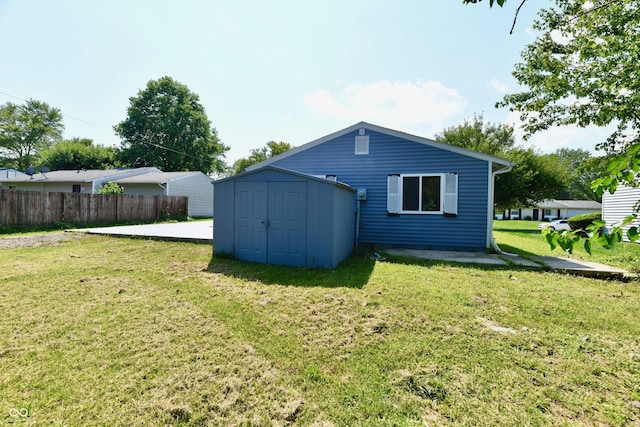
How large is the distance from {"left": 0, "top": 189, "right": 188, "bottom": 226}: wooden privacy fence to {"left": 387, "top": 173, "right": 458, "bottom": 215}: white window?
46.3ft

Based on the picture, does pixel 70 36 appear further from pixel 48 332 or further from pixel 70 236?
pixel 48 332

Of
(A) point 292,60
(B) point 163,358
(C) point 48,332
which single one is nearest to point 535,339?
(B) point 163,358

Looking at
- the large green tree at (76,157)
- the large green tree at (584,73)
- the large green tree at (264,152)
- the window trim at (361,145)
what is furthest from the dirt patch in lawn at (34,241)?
the large green tree at (76,157)

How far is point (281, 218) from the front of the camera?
6000 mm

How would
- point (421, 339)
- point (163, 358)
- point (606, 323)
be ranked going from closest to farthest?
1. point (163, 358)
2. point (421, 339)
3. point (606, 323)

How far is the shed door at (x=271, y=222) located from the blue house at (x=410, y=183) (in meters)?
1.40

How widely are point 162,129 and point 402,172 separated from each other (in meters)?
31.3

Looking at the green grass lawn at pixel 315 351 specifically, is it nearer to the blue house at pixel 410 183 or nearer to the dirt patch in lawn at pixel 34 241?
the blue house at pixel 410 183

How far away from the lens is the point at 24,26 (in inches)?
391

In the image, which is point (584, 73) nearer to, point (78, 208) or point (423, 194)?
point (423, 194)

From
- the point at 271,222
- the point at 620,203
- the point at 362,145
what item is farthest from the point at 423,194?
the point at 620,203

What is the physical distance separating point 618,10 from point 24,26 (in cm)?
1784

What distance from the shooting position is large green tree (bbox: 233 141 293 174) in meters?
30.4

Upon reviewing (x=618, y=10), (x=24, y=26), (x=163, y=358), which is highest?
(x=24, y=26)
